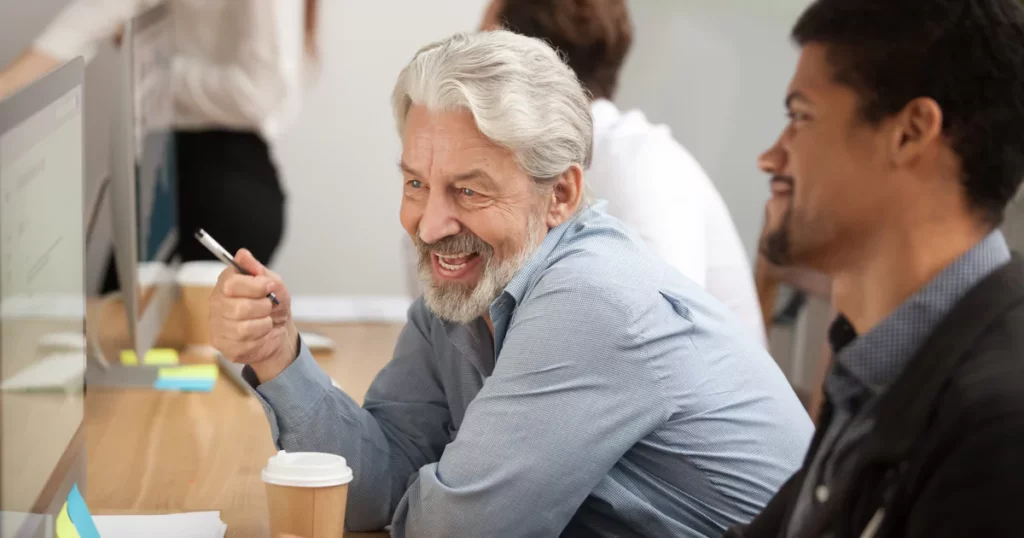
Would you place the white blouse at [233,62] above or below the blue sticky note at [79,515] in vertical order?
above

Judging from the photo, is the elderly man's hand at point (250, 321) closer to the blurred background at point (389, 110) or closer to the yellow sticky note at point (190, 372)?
the yellow sticky note at point (190, 372)

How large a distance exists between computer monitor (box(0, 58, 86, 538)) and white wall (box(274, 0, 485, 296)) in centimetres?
239

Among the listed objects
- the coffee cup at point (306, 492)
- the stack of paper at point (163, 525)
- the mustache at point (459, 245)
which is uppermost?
the mustache at point (459, 245)

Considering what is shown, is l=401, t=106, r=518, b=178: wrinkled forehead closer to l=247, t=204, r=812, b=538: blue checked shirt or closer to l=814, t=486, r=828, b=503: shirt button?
l=247, t=204, r=812, b=538: blue checked shirt

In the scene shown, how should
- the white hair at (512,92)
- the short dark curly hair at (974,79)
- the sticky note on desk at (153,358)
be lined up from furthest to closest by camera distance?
the sticky note on desk at (153,358), the white hair at (512,92), the short dark curly hair at (974,79)

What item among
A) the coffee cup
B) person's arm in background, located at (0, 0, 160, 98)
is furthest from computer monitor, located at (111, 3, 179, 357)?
the coffee cup

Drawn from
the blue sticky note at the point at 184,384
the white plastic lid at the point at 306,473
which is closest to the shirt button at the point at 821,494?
the white plastic lid at the point at 306,473

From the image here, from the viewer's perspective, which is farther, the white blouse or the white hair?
the white blouse

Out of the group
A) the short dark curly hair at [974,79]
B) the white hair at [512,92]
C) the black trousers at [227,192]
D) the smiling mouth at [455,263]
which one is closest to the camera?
the short dark curly hair at [974,79]

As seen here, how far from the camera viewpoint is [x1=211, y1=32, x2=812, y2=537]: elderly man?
4.21 feet

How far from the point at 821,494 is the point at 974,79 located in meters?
0.35

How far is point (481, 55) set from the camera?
143cm

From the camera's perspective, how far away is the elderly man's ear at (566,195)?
4.95 ft

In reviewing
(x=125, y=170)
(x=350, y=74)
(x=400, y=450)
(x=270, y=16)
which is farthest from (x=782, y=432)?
(x=350, y=74)
